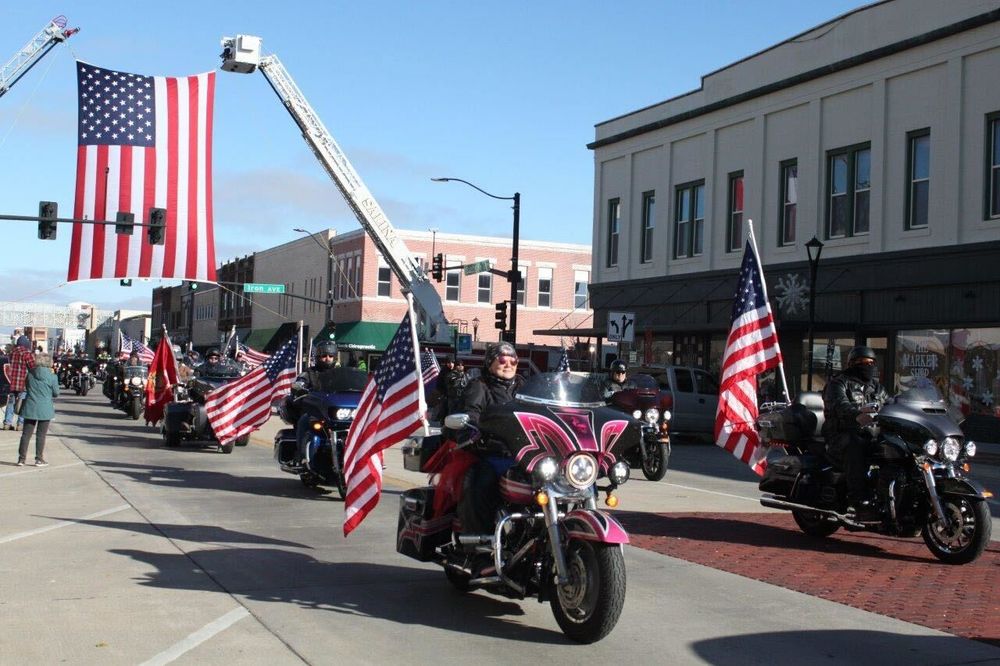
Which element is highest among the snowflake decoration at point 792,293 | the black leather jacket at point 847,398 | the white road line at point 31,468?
the snowflake decoration at point 792,293

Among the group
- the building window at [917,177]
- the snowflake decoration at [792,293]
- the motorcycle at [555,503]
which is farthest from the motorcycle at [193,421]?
the building window at [917,177]

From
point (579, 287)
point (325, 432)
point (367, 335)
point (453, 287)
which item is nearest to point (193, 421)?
point (325, 432)

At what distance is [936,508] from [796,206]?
25.5 meters

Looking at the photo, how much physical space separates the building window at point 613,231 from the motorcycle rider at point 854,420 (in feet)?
106

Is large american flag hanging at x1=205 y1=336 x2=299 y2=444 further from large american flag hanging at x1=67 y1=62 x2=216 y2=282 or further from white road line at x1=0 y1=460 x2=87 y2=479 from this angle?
large american flag hanging at x1=67 y1=62 x2=216 y2=282

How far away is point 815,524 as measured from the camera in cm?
1133

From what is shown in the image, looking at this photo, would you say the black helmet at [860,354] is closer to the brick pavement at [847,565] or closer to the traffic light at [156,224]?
the brick pavement at [847,565]

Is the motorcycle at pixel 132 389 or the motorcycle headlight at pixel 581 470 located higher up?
the motorcycle headlight at pixel 581 470

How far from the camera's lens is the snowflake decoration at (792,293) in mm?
33353

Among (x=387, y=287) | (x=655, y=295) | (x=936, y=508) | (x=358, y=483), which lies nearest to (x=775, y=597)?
(x=936, y=508)

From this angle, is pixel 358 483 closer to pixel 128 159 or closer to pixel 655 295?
pixel 128 159

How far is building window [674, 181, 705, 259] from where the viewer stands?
127ft

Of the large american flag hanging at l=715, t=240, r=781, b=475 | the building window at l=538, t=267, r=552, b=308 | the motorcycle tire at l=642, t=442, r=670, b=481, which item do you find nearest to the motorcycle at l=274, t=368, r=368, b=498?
the large american flag hanging at l=715, t=240, r=781, b=475

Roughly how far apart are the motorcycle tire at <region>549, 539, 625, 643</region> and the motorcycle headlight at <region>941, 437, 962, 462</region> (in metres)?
4.46
